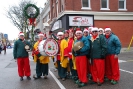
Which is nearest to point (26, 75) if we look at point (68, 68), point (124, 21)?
point (68, 68)

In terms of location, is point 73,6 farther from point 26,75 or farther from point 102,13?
Answer: point 26,75

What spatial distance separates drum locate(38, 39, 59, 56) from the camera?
7.68 m

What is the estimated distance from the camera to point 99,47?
6.73 metres

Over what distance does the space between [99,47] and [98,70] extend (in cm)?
76

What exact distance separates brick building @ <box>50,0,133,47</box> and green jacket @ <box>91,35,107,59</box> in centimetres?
1523

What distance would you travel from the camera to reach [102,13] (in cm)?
2344

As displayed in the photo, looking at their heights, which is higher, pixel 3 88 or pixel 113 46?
pixel 113 46

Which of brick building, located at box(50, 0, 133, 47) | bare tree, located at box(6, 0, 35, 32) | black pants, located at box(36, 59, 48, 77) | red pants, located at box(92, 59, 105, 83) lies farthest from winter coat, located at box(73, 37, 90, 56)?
bare tree, located at box(6, 0, 35, 32)

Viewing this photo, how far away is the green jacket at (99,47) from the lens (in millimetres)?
6694

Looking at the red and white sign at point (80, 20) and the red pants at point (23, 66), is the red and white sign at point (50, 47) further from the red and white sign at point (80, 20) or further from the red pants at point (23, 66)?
the red and white sign at point (80, 20)

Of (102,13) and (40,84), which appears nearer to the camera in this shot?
(40,84)

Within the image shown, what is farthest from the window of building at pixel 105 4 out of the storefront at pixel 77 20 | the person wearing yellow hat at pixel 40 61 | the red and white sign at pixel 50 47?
the red and white sign at pixel 50 47

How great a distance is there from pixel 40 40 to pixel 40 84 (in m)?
1.87

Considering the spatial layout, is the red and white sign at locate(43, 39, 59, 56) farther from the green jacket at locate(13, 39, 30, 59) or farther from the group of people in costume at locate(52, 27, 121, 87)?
the green jacket at locate(13, 39, 30, 59)
